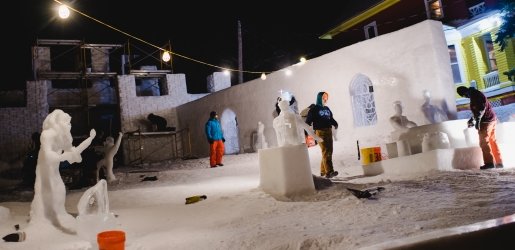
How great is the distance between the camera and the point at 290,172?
682 centimetres

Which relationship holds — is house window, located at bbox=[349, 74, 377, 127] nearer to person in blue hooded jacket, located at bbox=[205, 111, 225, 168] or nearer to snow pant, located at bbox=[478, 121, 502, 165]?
person in blue hooded jacket, located at bbox=[205, 111, 225, 168]

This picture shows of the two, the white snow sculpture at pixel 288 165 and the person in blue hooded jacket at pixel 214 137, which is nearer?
the white snow sculpture at pixel 288 165

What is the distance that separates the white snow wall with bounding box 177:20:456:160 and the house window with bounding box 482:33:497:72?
10.3 metres

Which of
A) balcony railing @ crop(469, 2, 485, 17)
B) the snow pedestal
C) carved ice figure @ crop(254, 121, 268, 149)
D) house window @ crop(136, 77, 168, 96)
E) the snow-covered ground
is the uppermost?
balcony railing @ crop(469, 2, 485, 17)

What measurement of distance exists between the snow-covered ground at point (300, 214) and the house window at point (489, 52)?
15772 millimetres

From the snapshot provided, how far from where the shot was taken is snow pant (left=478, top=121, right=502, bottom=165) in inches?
302

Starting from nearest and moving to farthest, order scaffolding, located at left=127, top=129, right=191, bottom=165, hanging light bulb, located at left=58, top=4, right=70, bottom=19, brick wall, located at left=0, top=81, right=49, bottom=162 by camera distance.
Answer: hanging light bulb, located at left=58, top=4, right=70, bottom=19 → brick wall, located at left=0, top=81, right=49, bottom=162 → scaffolding, located at left=127, top=129, right=191, bottom=165

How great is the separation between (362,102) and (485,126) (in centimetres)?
665

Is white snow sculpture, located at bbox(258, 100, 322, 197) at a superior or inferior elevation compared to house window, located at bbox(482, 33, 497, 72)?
Answer: inferior

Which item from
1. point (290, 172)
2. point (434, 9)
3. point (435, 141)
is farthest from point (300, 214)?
point (434, 9)

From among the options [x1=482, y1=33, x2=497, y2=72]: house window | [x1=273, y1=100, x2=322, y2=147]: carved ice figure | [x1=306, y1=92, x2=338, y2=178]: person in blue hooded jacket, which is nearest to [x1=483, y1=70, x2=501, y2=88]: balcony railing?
[x1=482, y1=33, x2=497, y2=72]: house window

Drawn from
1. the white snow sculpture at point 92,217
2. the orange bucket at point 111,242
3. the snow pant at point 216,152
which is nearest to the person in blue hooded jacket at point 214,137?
the snow pant at point 216,152

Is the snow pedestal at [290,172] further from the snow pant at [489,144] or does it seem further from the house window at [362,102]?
the house window at [362,102]

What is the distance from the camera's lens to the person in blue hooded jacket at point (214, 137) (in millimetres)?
12922
